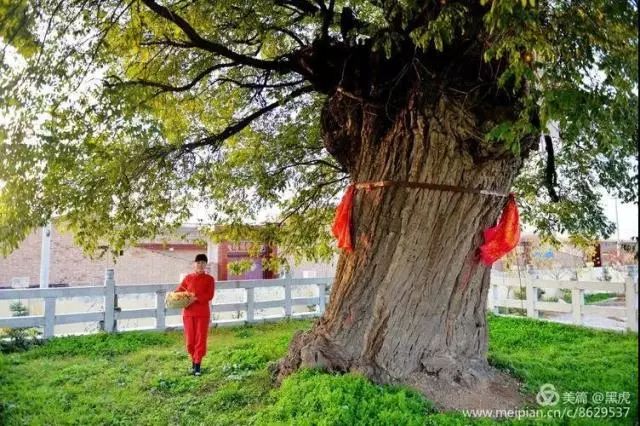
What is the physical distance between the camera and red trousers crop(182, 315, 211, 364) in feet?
20.6

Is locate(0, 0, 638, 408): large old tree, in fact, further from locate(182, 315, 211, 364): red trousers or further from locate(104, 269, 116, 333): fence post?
locate(104, 269, 116, 333): fence post

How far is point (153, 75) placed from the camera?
6.30 metres

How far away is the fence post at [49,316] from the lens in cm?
879

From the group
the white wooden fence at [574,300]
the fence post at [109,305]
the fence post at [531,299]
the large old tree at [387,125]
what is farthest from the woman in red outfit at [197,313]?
the fence post at [531,299]

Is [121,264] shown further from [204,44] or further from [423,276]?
[423,276]

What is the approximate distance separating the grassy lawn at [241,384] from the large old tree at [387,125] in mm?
503

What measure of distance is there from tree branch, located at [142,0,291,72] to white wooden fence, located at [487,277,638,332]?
3.57 m

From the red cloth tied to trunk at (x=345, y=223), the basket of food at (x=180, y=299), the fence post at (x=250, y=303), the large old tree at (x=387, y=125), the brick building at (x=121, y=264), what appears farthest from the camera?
the brick building at (x=121, y=264)

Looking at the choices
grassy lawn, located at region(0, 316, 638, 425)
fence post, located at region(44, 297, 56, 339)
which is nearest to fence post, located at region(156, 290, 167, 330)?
grassy lawn, located at region(0, 316, 638, 425)

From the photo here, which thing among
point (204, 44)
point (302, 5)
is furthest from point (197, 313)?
point (302, 5)

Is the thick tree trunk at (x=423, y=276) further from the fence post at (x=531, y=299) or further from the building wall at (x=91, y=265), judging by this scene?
the building wall at (x=91, y=265)

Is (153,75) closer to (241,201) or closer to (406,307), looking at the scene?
(241,201)

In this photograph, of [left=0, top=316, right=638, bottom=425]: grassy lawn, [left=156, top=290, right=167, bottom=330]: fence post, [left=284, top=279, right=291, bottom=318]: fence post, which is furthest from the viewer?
[left=284, top=279, right=291, bottom=318]: fence post

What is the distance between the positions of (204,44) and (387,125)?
6.54ft
